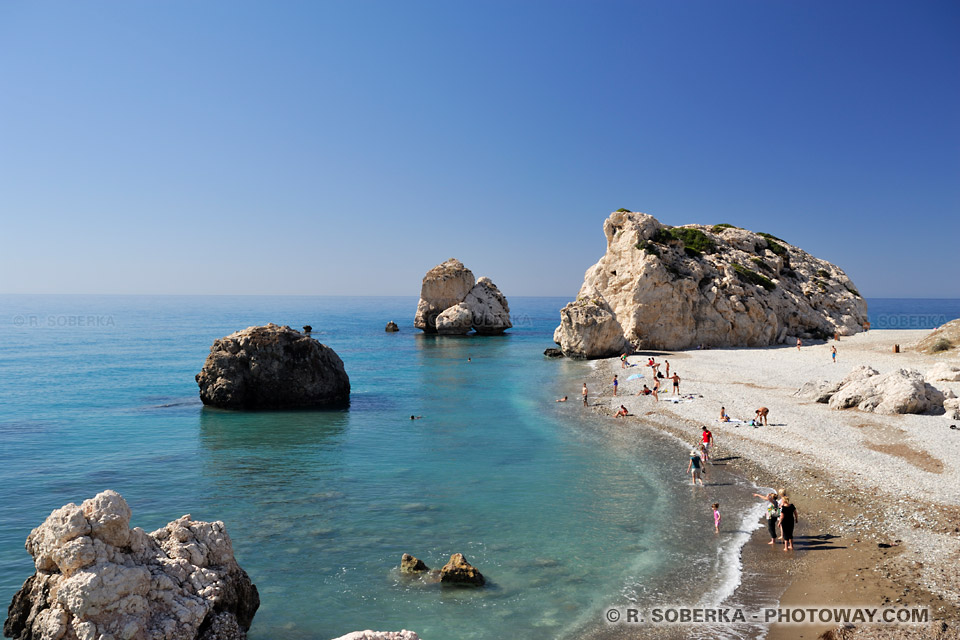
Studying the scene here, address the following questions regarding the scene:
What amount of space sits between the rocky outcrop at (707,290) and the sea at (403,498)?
21826 millimetres

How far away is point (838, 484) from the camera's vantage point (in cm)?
1831

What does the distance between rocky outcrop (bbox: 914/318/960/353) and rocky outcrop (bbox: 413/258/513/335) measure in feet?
174

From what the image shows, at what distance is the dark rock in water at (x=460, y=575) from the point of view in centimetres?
1293

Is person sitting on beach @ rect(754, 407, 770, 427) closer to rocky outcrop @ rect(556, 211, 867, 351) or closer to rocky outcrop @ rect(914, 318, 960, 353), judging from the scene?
rocky outcrop @ rect(914, 318, 960, 353)

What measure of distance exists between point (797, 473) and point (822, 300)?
55.7 meters

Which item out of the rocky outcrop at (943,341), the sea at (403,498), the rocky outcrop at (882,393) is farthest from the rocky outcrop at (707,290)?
the rocky outcrop at (882,393)

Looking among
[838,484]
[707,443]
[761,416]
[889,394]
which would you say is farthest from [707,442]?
[889,394]

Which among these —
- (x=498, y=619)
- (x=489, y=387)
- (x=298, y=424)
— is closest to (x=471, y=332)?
(x=489, y=387)

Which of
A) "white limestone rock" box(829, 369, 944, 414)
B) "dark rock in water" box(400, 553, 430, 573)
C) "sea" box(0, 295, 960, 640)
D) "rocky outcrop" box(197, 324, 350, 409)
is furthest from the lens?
"rocky outcrop" box(197, 324, 350, 409)

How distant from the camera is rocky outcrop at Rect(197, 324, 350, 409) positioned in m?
33.2

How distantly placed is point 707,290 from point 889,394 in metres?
33.4

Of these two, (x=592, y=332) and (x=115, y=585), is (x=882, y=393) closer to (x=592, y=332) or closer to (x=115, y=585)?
(x=592, y=332)
